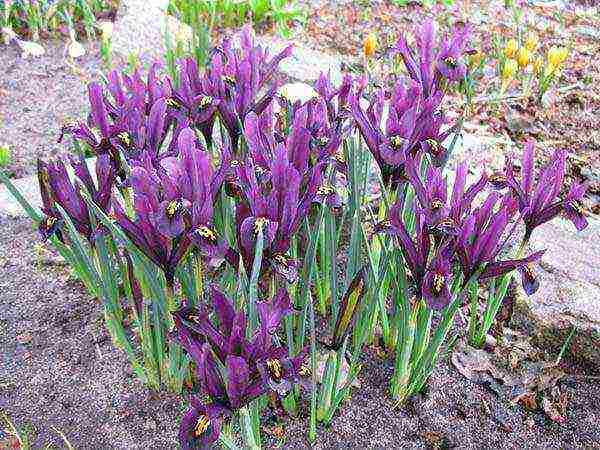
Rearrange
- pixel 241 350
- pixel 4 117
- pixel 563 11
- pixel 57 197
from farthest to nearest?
pixel 563 11 → pixel 4 117 → pixel 57 197 → pixel 241 350

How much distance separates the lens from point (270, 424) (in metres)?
2.22

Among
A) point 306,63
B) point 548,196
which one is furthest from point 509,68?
point 548,196

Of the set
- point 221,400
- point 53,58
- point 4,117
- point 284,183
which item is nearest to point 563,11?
point 53,58

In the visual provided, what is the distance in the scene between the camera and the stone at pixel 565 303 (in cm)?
246

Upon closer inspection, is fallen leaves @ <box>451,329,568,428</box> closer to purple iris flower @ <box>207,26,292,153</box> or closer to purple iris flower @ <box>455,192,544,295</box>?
purple iris flower @ <box>455,192,544,295</box>

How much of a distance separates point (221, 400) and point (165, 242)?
0.45 metres

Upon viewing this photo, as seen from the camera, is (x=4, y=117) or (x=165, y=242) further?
(x=4, y=117)

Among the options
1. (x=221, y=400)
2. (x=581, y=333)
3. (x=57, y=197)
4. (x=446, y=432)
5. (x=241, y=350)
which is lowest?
(x=446, y=432)

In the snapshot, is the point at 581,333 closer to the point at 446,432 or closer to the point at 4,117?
the point at 446,432

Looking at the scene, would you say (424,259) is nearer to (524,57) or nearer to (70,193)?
(70,193)

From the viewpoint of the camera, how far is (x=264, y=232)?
5.81 feet

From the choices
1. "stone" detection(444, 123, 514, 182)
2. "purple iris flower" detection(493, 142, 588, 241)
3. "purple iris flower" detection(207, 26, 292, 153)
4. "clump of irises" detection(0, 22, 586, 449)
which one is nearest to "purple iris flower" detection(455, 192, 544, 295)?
"clump of irises" detection(0, 22, 586, 449)

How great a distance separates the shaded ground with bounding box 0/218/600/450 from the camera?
2217mm

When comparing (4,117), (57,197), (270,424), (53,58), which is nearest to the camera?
(57,197)
